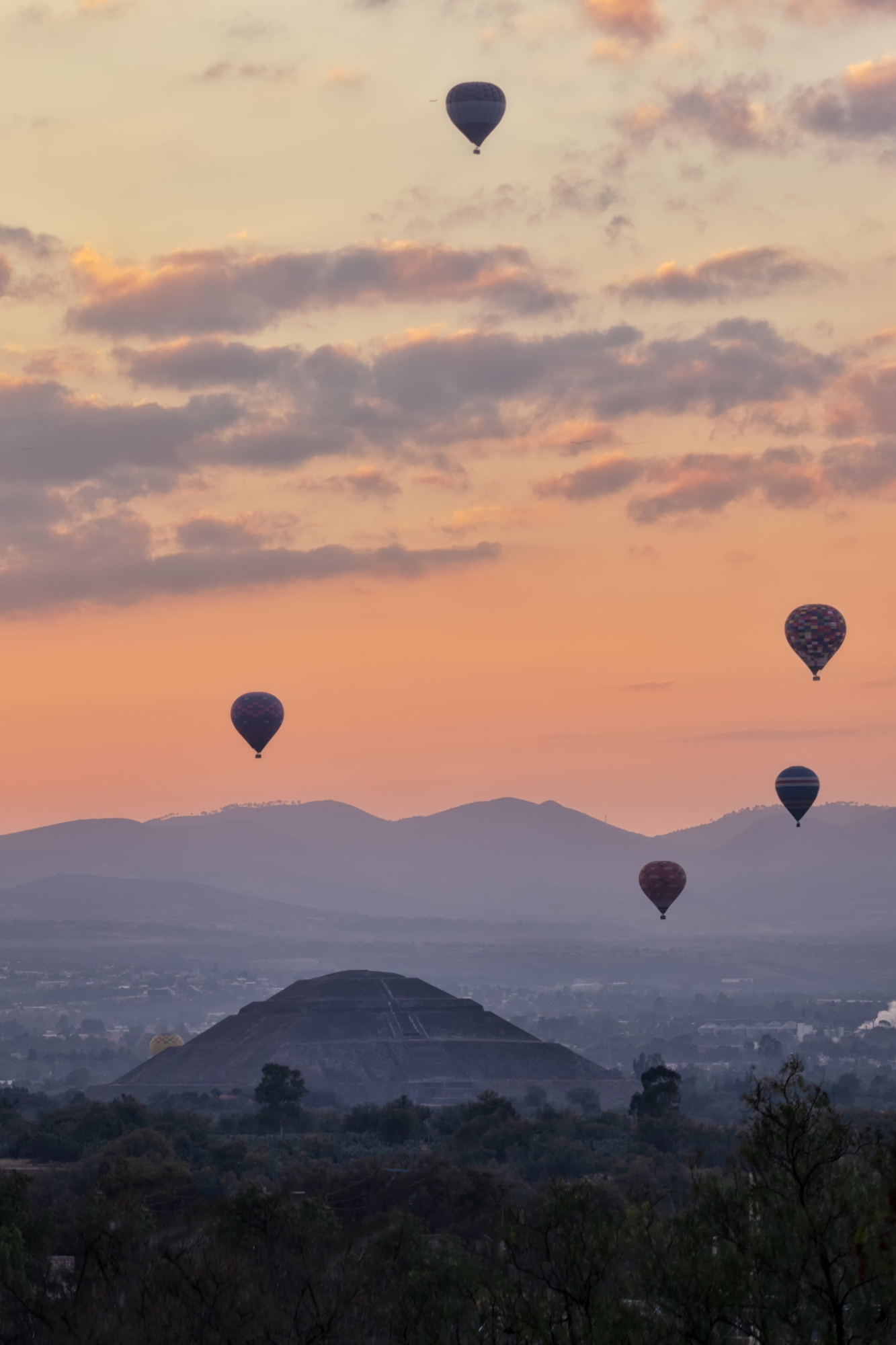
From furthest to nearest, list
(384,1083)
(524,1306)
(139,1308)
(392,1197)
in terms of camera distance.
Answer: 1. (384,1083)
2. (392,1197)
3. (139,1308)
4. (524,1306)

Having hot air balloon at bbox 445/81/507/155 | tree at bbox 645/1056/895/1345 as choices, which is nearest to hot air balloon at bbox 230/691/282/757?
hot air balloon at bbox 445/81/507/155

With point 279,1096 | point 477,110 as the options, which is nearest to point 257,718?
point 279,1096

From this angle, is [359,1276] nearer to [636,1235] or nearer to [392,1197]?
[636,1235]

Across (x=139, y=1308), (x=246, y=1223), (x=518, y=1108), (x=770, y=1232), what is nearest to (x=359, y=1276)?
(x=139, y=1308)

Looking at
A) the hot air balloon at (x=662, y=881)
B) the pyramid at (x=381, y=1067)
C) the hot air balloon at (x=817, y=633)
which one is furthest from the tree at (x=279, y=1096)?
the hot air balloon at (x=817, y=633)

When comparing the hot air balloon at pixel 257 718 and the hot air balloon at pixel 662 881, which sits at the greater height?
the hot air balloon at pixel 257 718

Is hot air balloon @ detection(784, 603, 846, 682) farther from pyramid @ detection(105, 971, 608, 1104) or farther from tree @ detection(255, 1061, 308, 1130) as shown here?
pyramid @ detection(105, 971, 608, 1104)

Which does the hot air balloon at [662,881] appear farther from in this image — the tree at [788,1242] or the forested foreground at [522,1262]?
the tree at [788,1242]
